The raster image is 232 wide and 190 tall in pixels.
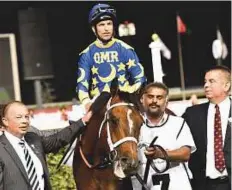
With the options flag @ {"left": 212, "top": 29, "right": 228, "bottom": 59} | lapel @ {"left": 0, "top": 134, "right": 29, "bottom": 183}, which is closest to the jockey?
lapel @ {"left": 0, "top": 134, "right": 29, "bottom": 183}

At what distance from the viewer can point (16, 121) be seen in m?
5.07

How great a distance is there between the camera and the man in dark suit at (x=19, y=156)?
4985 mm

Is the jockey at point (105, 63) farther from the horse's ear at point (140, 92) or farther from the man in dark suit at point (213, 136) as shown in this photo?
the man in dark suit at point (213, 136)

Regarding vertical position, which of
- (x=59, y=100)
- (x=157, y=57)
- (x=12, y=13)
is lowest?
(x=59, y=100)

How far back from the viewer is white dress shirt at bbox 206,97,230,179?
5.77 meters

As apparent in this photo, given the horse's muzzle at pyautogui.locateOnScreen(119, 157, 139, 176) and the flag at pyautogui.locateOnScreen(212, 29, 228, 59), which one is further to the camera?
the flag at pyautogui.locateOnScreen(212, 29, 228, 59)

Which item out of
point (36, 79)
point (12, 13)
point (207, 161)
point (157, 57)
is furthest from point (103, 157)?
point (12, 13)

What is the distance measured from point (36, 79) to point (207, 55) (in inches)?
298

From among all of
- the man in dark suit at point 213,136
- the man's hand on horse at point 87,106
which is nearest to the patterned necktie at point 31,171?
the man's hand on horse at point 87,106

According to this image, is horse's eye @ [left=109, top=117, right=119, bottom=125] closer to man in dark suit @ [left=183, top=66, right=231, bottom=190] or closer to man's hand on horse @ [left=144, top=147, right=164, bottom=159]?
man's hand on horse @ [left=144, top=147, right=164, bottom=159]

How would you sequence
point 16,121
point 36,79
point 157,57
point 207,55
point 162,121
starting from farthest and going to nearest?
point 207,55
point 36,79
point 157,57
point 162,121
point 16,121

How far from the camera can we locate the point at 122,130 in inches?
202

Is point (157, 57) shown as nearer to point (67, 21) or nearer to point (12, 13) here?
point (12, 13)

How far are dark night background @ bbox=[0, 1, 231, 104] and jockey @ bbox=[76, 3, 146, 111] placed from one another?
31.5 feet
